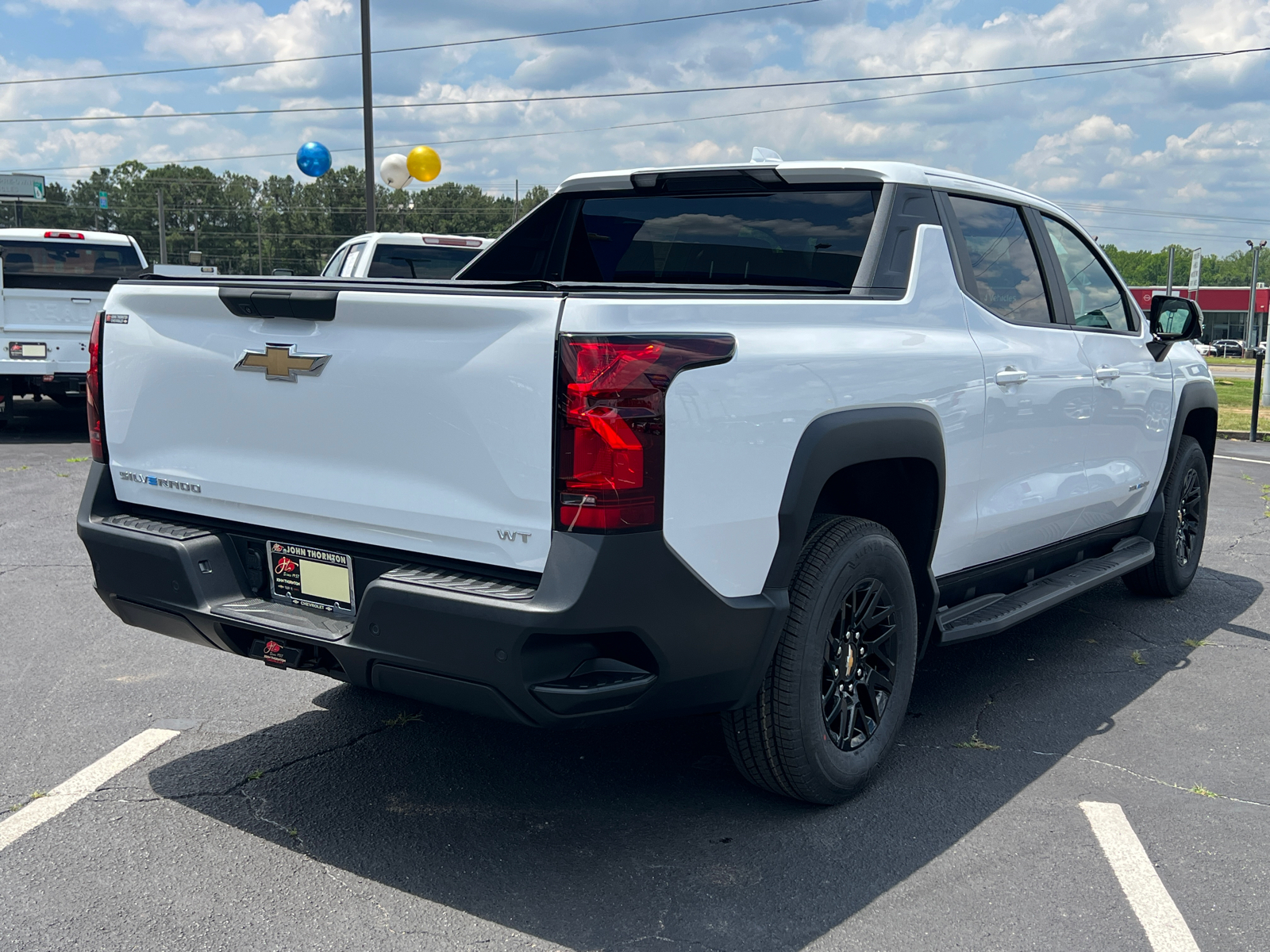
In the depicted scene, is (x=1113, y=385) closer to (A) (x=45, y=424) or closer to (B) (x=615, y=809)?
(B) (x=615, y=809)

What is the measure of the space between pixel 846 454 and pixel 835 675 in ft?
2.40

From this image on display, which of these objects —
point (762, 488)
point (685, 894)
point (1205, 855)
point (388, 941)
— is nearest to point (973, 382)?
point (762, 488)

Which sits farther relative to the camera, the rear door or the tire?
the rear door

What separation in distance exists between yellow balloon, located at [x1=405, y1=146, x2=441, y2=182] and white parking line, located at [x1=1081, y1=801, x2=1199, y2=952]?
16.7 meters

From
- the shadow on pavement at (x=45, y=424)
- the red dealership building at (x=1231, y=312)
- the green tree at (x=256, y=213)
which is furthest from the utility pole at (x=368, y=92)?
the green tree at (x=256, y=213)

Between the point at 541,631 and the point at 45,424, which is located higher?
the point at 541,631

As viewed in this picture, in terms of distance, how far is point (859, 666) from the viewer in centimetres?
368

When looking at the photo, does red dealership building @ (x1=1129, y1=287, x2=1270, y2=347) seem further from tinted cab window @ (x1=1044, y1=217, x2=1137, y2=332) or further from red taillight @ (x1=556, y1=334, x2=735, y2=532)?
red taillight @ (x1=556, y1=334, x2=735, y2=532)

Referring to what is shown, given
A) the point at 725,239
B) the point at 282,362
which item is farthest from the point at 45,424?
the point at 282,362

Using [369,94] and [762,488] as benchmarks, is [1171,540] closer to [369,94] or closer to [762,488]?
[762,488]

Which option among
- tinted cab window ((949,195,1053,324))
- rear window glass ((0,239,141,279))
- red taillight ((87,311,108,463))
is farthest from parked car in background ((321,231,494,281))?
red taillight ((87,311,108,463))

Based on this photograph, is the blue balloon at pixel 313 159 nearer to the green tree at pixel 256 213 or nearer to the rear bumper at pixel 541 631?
the rear bumper at pixel 541 631

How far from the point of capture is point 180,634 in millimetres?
3473

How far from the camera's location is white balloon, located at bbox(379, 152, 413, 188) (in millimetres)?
19281
